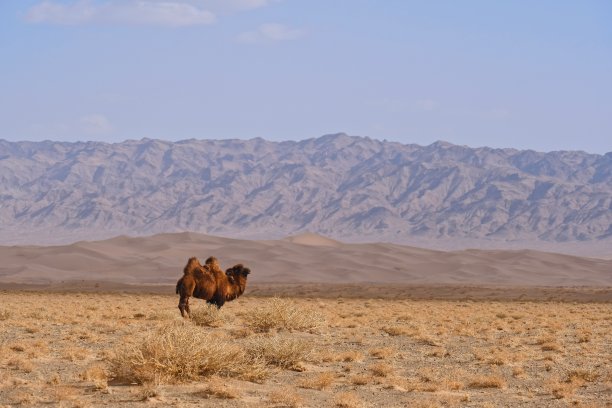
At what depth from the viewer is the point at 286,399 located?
12.0 meters

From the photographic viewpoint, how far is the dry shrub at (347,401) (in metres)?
11.9

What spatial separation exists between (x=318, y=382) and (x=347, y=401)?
153 centimetres

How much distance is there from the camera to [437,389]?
1344 cm

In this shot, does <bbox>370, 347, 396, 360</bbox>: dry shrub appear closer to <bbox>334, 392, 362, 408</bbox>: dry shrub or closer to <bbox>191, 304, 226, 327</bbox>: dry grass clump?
<bbox>334, 392, 362, 408</bbox>: dry shrub

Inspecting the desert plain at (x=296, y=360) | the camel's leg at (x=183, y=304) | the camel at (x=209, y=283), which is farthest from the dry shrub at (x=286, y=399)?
the camel's leg at (x=183, y=304)

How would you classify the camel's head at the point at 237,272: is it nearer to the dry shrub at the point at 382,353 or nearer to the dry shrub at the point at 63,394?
the dry shrub at the point at 382,353

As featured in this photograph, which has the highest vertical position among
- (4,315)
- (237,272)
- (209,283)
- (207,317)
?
(237,272)

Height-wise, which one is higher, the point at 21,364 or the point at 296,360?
the point at 296,360

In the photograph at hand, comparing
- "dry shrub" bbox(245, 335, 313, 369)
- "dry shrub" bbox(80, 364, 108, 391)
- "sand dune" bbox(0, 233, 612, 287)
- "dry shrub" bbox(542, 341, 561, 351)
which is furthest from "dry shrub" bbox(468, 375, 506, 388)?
"sand dune" bbox(0, 233, 612, 287)

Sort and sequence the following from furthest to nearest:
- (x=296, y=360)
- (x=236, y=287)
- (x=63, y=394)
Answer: (x=236, y=287), (x=296, y=360), (x=63, y=394)

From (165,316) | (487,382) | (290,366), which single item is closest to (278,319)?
(165,316)

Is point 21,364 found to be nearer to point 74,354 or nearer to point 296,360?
point 74,354

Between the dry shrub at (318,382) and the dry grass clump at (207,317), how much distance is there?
26.3ft

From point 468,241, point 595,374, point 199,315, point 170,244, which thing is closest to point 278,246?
point 170,244
